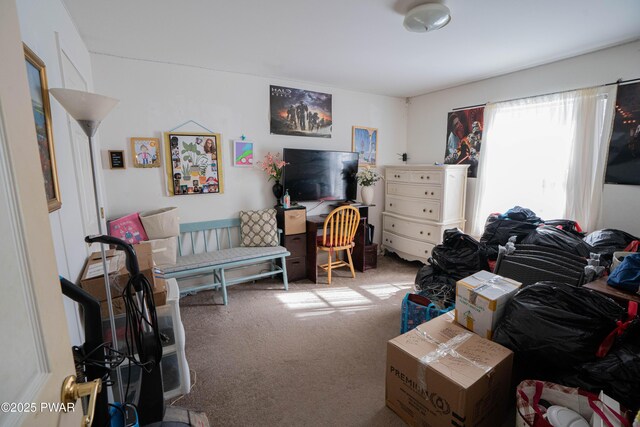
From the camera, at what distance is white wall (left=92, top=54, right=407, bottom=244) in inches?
108

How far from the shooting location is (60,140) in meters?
1.49

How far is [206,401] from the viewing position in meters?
1.71

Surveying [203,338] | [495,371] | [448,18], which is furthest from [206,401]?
→ [448,18]

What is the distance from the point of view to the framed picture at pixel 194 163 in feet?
9.82

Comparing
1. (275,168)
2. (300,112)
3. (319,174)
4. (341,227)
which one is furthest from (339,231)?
(300,112)

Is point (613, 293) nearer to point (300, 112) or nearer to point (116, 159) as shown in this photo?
point (300, 112)

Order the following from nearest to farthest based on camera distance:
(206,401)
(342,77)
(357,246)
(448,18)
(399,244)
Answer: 1. (206,401)
2. (448,18)
3. (342,77)
4. (357,246)
5. (399,244)

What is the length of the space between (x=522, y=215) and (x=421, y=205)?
1.12 meters

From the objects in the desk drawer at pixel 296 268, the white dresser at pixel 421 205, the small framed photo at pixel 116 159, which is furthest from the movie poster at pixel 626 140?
the small framed photo at pixel 116 159

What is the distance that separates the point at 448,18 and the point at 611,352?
82.2 inches

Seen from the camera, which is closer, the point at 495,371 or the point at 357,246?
the point at 495,371

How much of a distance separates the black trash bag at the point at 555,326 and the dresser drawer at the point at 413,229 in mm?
2117

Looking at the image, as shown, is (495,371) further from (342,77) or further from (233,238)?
(342,77)

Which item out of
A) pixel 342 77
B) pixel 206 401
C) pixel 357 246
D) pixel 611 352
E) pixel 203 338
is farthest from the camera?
pixel 357 246
